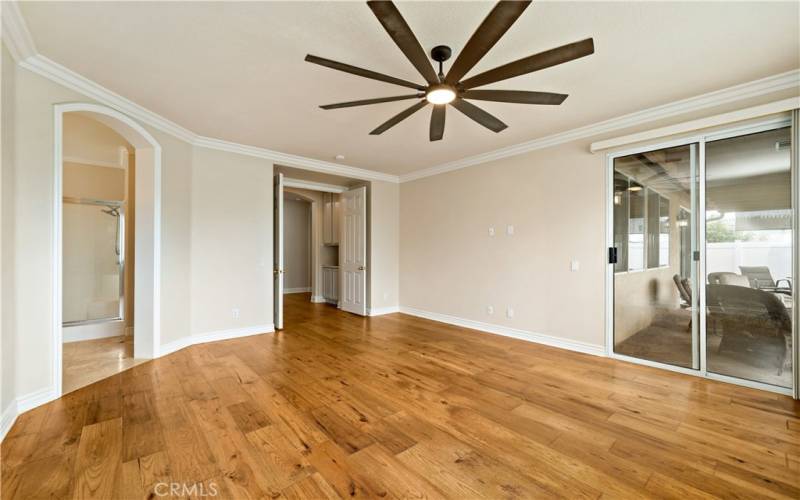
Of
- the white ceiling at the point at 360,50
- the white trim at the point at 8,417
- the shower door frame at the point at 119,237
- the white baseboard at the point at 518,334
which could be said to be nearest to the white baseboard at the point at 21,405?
the white trim at the point at 8,417

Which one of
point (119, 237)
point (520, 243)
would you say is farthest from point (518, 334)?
point (119, 237)

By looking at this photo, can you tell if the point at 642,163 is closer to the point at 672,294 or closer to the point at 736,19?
the point at 672,294

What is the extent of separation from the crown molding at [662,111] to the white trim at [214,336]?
426 cm

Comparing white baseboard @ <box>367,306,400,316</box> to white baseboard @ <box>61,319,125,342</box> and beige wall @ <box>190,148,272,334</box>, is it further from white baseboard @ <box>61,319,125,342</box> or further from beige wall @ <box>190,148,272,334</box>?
white baseboard @ <box>61,319,125,342</box>

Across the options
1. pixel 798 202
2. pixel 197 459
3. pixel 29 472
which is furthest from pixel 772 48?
pixel 29 472

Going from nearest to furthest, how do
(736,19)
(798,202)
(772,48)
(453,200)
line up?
(736,19), (772,48), (798,202), (453,200)

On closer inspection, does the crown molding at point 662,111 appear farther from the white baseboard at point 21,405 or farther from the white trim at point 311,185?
the white baseboard at point 21,405

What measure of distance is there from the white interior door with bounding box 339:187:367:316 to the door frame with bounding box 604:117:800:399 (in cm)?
397

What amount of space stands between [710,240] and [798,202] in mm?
634

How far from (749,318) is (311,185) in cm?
639

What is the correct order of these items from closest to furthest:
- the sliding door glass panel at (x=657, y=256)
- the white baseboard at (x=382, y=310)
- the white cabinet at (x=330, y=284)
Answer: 1. the sliding door glass panel at (x=657, y=256)
2. the white baseboard at (x=382, y=310)
3. the white cabinet at (x=330, y=284)

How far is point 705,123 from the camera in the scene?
3.08 m

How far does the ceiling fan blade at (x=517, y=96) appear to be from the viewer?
221 cm

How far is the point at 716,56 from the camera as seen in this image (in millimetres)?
2465
